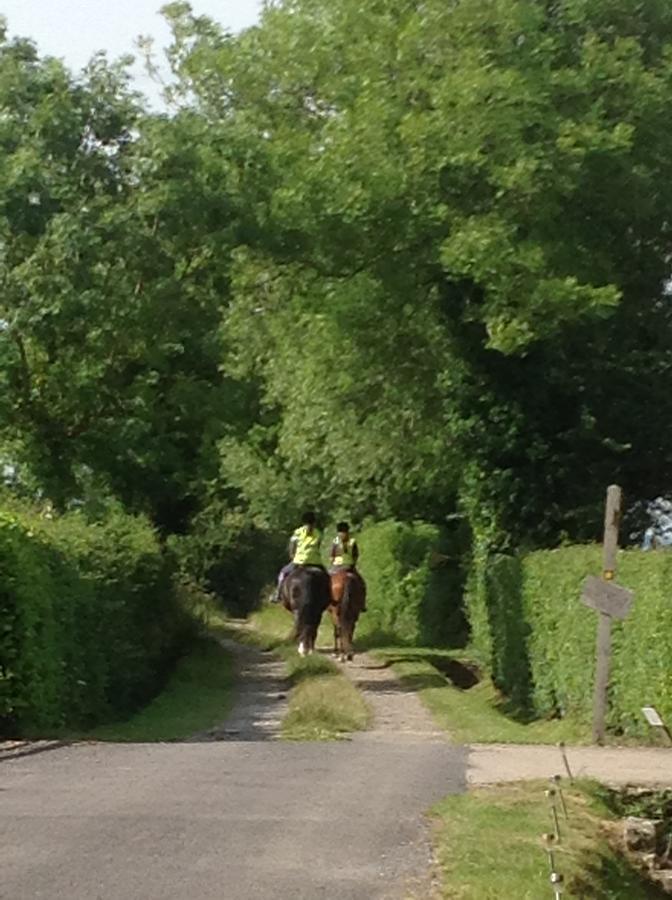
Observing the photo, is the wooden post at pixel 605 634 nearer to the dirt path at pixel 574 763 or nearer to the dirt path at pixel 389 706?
the dirt path at pixel 574 763

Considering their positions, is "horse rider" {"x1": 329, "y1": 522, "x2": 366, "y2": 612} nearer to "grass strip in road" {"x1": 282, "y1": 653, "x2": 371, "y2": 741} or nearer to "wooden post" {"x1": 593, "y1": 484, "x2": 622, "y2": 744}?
"grass strip in road" {"x1": 282, "y1": 653, "x2": 371, "y2": 741}

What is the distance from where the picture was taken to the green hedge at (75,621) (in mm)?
17109

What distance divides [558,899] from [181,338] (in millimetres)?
20780

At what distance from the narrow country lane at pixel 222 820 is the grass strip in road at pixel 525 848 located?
206 millimetres

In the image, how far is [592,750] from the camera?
55.7 feet

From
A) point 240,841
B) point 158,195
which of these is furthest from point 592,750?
point 158,195

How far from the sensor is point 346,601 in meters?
29.6

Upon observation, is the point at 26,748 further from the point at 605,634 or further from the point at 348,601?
the point at 348,601

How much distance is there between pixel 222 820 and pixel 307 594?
1646cm

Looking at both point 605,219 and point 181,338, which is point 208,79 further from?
point 605,219

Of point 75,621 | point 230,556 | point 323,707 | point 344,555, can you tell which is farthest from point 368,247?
point 230,556

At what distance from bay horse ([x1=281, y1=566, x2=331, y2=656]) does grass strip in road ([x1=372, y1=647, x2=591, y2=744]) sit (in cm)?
168

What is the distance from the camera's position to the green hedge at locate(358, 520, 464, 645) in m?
38.2

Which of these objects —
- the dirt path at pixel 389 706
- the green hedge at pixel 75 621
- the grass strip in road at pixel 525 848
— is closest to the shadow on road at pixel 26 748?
the green hedge at pixel 75 621
